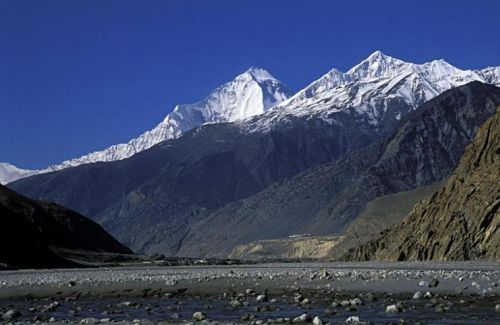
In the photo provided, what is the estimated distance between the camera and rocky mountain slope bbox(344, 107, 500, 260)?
8331 cm

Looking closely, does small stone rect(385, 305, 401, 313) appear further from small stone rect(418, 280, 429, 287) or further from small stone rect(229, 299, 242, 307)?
small stone rect(418, 280, 429, 287)

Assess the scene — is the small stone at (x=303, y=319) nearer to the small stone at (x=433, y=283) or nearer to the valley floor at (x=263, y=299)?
the valley floor at (x=263, y=299)

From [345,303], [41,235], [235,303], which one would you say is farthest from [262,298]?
[41,235]

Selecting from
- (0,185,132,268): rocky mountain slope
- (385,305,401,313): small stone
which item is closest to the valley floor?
(385,305,401,313): small stone

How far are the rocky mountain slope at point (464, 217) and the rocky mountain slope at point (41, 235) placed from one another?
46376 millimetres

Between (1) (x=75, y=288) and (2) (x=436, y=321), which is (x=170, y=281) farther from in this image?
(2) (x=436, y=321)

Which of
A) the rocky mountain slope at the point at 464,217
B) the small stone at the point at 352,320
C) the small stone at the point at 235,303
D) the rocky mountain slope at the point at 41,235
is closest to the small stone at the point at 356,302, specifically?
the small stone at the point at 235,303

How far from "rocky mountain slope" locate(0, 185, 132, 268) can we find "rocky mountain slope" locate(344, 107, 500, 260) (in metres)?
Result: 46.4

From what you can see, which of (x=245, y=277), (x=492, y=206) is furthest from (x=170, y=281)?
(x=492, y=206)

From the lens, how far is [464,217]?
3506 inches

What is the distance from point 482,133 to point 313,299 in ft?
230

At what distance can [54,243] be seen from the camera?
484 ft

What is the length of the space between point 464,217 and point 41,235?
78.4 meters

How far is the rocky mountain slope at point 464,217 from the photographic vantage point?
83312 millimetres
